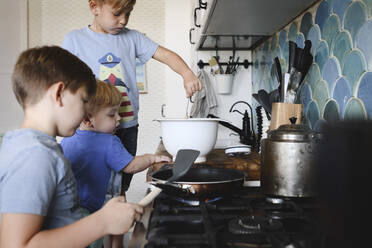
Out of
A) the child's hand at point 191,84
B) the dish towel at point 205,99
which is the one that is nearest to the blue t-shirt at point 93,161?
the child's hand at point 191,84

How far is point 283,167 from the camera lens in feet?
2.22

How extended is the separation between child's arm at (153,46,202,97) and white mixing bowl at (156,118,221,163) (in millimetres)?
364

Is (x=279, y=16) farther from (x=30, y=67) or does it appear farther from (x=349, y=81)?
(x=30, y=67)

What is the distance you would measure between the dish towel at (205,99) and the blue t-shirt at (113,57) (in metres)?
0.54

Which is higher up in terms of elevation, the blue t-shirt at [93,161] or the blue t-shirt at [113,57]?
the blue t-shirt at [113,57]

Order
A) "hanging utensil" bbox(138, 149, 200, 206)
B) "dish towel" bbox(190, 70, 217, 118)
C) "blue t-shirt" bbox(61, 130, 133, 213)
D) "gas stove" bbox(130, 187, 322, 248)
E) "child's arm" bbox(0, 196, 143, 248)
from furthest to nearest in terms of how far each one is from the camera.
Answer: "dish towel" bbox(190, 70, 217, 118), "blue t-shirt" bbox(61, 130, 133, 213), "hanging utensil" bbox(138, 149, 200, 206), "child's arm" bbox(0, 196, 143, 248), "gas stove" bbox(130, 187, 322, 248)

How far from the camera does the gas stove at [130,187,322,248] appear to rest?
1.50ft

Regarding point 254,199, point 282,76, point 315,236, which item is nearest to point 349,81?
point 282,76

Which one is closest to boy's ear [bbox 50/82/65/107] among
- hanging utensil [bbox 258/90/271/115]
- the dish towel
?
hanging utensil [bbox 258/90/271/115]

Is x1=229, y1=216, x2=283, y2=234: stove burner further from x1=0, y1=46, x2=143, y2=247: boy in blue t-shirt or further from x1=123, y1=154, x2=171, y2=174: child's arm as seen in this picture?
x1=123, y1=154, x2=171, y2=174: child's arm

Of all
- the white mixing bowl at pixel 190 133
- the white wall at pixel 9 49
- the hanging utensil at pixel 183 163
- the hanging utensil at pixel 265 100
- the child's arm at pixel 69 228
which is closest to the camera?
the child's arm at pixel 69 228

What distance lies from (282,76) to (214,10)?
0.36 m

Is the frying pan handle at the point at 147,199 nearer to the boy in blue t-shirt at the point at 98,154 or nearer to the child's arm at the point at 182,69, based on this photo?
the boy in blue t-shirt at the point at 98,154

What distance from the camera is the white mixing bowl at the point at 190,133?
975 millimetres
